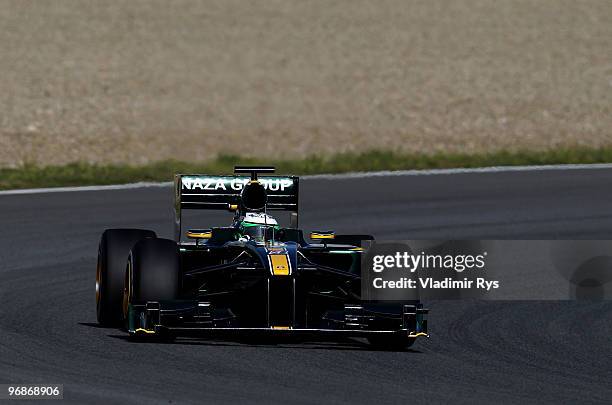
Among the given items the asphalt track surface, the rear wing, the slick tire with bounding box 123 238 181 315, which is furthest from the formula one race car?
the rear wing

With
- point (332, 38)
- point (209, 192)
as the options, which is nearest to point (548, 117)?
point (332, 38)

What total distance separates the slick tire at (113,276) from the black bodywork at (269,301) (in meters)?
0.48

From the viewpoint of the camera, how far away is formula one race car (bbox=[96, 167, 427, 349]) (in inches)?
432

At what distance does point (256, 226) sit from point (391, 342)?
144cm

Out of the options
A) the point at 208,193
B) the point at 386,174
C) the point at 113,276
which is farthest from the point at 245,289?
the point at 386,174

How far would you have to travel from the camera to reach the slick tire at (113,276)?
468 inches

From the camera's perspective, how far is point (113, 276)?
11.9 meters

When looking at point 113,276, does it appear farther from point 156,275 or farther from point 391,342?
point 391,342

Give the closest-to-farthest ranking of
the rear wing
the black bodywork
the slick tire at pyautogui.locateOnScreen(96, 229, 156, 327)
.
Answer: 1. the black bodywork
2. the slick tire at pyautogui.locateOnScreen(96, 229, 156, 327)
3. the rear wing

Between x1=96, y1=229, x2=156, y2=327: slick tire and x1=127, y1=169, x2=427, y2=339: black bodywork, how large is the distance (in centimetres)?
48

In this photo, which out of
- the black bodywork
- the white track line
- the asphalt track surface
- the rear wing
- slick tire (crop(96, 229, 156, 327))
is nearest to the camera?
the asphalt track surface

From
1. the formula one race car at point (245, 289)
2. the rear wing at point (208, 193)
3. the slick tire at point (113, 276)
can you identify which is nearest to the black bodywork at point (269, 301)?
the formula one race car at point (245, 289)

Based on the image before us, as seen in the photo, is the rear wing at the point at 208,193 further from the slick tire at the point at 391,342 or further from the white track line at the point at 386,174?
the white track line at the point at 386,174

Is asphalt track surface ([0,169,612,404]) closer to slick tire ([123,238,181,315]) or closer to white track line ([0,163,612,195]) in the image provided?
slick tire ([123,238,181,315])
